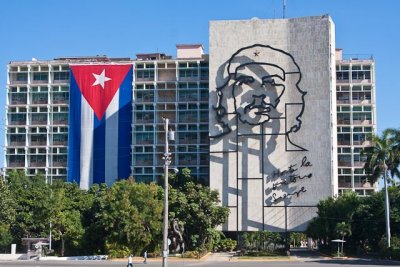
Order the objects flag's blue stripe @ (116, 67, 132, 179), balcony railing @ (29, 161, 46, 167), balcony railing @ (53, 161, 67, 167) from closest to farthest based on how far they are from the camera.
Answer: flag's blue stripe @ (116, 67, 132, 179), balcony railing @ (53, 161, 67, 167), balcony railing @ (29, 161, 46, 167)

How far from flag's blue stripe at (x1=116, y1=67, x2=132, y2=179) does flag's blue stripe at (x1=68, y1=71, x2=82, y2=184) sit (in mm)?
7298

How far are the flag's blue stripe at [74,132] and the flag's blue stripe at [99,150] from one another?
10.2ft

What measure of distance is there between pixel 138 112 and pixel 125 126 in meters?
3.45

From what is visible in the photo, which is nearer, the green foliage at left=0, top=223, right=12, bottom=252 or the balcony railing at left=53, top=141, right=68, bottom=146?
the green foliage at left=0, top=223, right=12, bottom=252

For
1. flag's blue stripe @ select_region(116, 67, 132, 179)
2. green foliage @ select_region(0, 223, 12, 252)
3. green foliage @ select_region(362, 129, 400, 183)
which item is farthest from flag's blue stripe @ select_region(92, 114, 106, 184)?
green foliage @ select_region(362, 129, 400, 183)

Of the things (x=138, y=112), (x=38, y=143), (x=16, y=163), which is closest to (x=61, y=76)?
(x=38, y=143)

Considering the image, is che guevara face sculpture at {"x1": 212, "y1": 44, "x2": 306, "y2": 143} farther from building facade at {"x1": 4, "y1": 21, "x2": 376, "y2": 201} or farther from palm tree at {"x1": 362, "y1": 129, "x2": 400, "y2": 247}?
palm tree at {"x1": 362, "y1": 129, "x2": 400, "y2": 247}

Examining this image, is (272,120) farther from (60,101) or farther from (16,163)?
(16,163)

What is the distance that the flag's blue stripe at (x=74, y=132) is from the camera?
11388cm

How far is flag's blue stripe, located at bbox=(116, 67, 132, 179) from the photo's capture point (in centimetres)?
11369

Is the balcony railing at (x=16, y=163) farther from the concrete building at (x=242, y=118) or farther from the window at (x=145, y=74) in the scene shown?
the window at (x=145, y=74)

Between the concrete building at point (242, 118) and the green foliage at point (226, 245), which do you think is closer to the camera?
the green foliage at point (226, 245)

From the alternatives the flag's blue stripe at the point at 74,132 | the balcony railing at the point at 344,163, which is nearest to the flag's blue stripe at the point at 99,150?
the flag's blue stripe at the point at 74,132

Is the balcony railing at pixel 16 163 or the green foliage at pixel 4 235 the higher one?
the balcony railing at pixel 16 163
